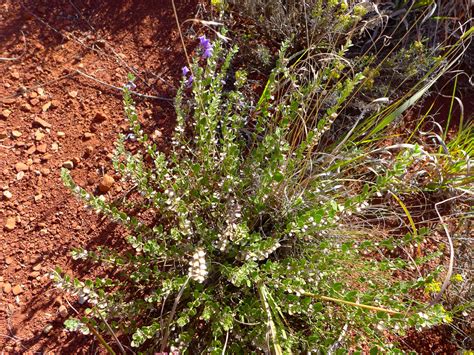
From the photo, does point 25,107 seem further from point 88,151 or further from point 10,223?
point 10,223

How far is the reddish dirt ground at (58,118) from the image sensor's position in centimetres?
178

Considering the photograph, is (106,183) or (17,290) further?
(106,183)

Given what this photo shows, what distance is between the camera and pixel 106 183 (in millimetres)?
2014

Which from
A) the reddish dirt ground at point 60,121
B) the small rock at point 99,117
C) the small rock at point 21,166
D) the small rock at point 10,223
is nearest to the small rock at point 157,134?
the reddish dirt ground at point 60,121

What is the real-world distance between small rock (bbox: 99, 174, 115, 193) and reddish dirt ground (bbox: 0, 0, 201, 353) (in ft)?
0.10

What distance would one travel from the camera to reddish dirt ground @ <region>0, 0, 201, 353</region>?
70.2 inches

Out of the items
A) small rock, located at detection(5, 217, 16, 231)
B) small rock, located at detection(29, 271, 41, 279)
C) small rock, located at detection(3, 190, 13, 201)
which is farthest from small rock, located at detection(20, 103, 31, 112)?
small rock, located at detection(29, 271, 41, 279)

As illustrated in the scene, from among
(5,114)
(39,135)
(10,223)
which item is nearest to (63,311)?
(10,223)

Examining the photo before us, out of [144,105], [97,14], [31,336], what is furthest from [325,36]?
[31,336]

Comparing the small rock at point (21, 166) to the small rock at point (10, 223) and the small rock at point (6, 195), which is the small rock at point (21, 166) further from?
the small rock at point (10, 223)

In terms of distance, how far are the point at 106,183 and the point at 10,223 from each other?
1.44ft

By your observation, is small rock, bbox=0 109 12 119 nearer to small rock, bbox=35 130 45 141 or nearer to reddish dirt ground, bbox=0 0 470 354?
reddish dirt ground, bbox=0 0 470 354

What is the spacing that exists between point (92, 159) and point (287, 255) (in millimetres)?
1039

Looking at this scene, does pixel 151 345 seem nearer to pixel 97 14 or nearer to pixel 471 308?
pixel 471 308
